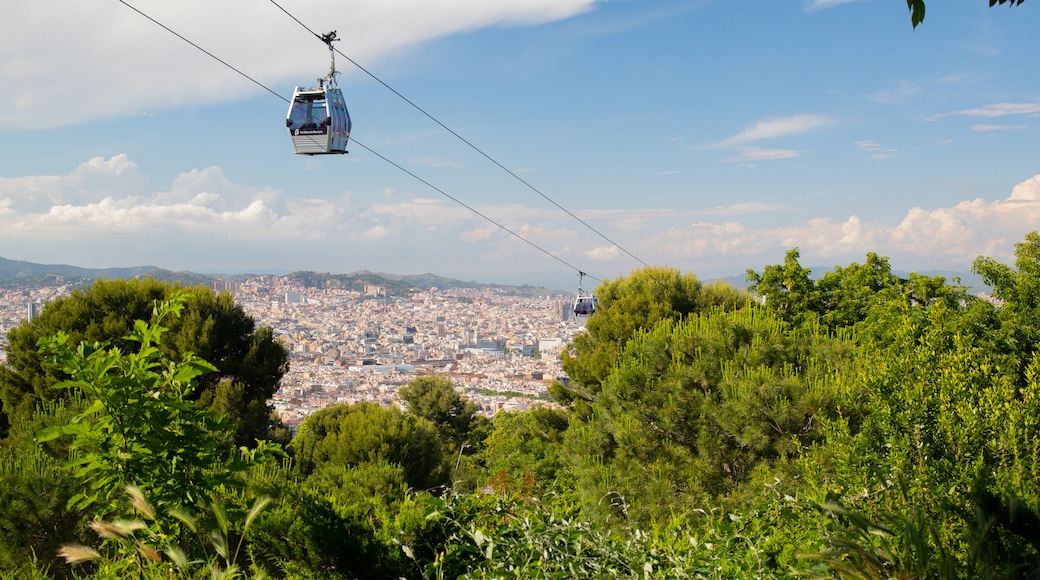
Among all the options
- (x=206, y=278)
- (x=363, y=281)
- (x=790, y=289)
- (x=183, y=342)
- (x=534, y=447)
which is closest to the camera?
(x=790, y=289)

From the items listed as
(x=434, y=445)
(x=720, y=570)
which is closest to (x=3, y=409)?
(x=434, y=445)

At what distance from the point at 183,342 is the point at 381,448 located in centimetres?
465

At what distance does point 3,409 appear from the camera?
12188 mm

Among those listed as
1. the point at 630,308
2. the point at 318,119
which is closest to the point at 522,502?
the point at 318,119

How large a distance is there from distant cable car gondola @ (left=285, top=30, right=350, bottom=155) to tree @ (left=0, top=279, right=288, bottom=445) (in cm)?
612

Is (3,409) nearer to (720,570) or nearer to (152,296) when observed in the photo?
(152,296)

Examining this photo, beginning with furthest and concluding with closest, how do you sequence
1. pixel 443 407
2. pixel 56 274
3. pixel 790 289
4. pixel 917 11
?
pixel 56 274 < pixel 443 407 < pixel 790 289 < pixel 917 11

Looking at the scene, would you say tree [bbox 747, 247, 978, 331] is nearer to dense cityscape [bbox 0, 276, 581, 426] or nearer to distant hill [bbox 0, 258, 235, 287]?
dense cityscape [bbox 0, 276, 581, 426]

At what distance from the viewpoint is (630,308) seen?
569 inches

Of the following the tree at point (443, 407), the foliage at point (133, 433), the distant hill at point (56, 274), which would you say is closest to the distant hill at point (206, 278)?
the distant hill at point (56, 274)

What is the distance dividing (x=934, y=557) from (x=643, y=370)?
14.1ft

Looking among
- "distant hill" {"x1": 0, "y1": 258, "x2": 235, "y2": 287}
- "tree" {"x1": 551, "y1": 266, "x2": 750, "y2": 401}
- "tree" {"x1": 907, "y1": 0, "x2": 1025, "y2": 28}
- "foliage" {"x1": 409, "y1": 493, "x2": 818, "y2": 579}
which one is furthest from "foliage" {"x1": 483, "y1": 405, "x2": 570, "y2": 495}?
"distant hill" {"x1": 0, "y1": 258, "x2": 235, "y2": 287}

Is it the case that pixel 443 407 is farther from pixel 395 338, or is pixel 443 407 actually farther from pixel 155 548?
pixel 395 338

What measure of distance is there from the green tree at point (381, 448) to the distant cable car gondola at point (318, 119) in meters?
5.72
